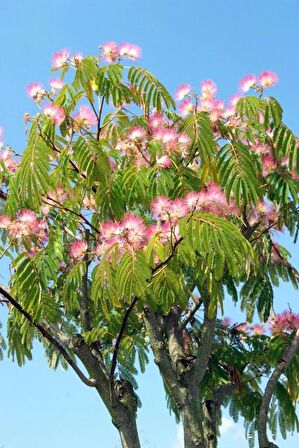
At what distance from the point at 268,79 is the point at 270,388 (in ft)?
9.71

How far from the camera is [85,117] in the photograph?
6895mm

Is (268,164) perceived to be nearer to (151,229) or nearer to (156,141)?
(156,141)

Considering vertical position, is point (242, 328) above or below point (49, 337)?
above

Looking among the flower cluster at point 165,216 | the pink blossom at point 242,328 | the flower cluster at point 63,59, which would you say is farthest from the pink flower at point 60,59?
→ the pink blossom at point 242,328

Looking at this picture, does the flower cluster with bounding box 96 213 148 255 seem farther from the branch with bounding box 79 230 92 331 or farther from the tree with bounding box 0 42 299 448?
the branch with bounding box 79 230 92 331

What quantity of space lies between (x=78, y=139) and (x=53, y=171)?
0.77 m

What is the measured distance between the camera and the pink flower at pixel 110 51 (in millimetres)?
7023

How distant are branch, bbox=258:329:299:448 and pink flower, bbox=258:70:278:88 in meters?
2.50

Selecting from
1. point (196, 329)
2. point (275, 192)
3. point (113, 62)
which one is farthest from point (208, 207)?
point (196, 329)

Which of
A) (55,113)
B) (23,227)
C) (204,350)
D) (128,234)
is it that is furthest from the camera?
(204,350)

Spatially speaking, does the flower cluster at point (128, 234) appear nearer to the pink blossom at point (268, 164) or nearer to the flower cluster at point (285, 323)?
the pink blossom at point (268, 164)

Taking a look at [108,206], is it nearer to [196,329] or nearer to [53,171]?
[53,171]

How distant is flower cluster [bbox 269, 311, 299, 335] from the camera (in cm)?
826

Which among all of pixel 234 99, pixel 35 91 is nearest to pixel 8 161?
pixel 35 91
